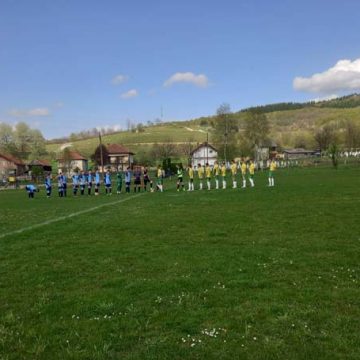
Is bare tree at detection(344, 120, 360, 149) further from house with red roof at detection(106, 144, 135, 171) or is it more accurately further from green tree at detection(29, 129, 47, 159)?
green tree at detection(29, 129, 47, 159)

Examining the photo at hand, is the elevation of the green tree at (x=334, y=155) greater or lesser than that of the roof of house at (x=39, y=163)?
lesser

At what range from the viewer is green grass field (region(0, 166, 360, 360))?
5.84 meters

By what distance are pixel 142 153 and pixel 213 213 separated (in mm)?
120400

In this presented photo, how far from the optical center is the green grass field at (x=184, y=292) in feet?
19.2

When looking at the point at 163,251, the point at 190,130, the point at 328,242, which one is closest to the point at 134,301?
the point at 163,251

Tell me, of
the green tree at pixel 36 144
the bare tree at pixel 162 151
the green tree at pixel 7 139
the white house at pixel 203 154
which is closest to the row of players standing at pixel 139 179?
the bare tree at pixel 162 151

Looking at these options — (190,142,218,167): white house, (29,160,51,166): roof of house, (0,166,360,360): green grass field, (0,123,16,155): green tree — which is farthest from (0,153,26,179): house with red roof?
(0,166,360,360): green grass field

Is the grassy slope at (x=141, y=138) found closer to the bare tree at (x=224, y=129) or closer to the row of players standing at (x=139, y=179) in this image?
the bare tree at (x=224, y=129)

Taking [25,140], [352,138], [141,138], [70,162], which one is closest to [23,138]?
[25,140]

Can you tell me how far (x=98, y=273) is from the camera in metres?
9.65

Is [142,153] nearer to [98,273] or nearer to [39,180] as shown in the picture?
[39,180]

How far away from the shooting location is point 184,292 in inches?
314

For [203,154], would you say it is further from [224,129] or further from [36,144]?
[36,144]

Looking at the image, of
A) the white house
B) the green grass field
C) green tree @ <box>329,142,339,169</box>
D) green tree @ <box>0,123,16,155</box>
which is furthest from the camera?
green tree @ <box>0,123,16,155</box>
